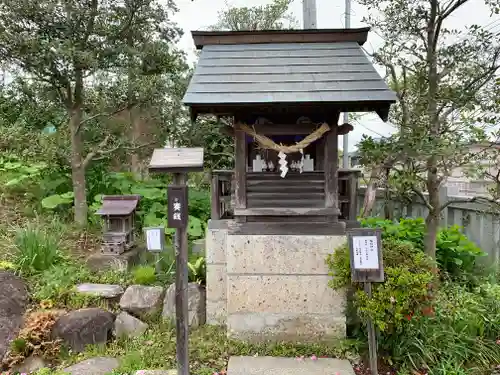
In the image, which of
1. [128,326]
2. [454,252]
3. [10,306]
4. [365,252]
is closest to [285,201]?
[365,252]

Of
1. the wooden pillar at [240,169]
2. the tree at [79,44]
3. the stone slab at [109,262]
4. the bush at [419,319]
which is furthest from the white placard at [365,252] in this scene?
the tree at [79,44]

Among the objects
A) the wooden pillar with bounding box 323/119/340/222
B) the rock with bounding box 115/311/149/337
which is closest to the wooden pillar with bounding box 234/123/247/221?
the wooden pillar with bounding box 323/119/340/222

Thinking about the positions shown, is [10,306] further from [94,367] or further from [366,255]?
[366,255]

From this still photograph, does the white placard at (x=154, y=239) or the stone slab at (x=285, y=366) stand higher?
the white placard at (x=154, y=239)

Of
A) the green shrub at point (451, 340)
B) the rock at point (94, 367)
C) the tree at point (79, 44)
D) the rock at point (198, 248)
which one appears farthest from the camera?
the rock at point (198, 248)

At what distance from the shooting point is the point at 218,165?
368 inches

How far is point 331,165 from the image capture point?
4703 millimetres

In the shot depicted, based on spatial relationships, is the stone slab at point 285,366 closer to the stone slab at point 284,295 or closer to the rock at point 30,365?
the stone slab at point 284,295

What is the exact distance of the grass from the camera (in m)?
4.20

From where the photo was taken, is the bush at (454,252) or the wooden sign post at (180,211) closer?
the wooden sign post at (180,211)

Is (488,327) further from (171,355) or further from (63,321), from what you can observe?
(63,321)

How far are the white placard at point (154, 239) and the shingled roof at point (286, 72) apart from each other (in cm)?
192

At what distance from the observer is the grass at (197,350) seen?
13.8 feet

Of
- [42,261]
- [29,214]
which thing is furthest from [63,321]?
[29,214]
